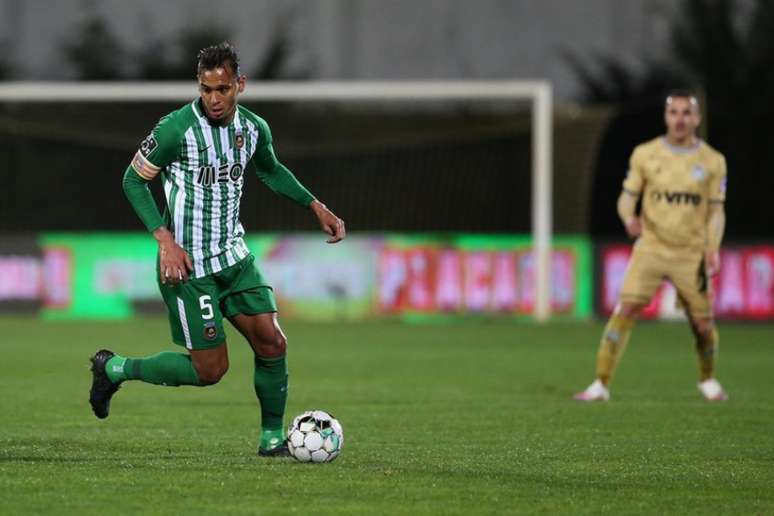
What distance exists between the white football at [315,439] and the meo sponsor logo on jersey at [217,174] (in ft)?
3.94

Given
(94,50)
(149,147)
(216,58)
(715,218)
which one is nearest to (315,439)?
(149,147)

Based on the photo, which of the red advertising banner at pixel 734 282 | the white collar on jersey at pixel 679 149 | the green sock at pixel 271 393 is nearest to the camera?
the green sock at pixel 271 393

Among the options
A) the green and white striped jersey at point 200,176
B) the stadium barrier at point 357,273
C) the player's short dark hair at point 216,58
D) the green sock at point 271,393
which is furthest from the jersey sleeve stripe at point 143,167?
the stadium barrier at point 357,273

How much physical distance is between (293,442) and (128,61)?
69.9ft

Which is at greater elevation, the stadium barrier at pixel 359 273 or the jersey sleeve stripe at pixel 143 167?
the jersey sleeve stripe at pixel 143 167

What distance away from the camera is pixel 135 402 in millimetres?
11234

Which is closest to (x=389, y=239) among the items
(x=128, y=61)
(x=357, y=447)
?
(x=128, y=61)

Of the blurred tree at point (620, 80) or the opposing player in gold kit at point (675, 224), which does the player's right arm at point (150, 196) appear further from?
the blurred tree at point (620, 80)

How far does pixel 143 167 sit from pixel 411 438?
236cm

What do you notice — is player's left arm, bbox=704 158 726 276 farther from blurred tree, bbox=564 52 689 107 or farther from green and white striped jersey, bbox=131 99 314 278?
blurred tree, bbox=564 52 689 107

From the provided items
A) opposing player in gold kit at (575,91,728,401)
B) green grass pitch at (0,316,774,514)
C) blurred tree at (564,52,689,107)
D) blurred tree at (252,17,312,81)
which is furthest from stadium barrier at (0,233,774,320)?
opposing player in gold kit at (575,91,728,401)

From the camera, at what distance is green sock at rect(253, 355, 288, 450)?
7.83m

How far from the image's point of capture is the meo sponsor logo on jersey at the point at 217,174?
763 centimetres

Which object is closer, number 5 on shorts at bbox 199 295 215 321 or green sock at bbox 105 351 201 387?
number 5 on shorts at bbox 199 295 215 321
